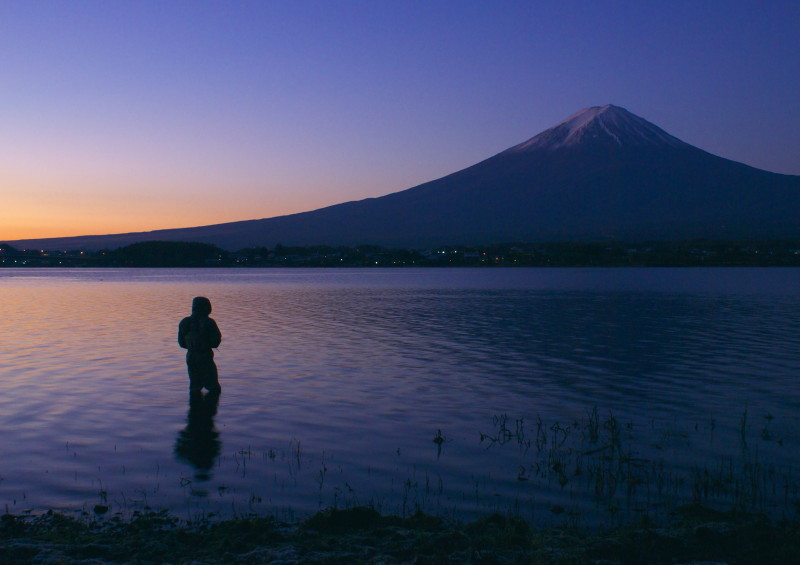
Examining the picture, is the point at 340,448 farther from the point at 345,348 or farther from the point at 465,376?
the point at 345,348

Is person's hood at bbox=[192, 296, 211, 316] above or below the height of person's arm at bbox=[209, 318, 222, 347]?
above

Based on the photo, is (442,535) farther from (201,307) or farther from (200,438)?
(201,307)

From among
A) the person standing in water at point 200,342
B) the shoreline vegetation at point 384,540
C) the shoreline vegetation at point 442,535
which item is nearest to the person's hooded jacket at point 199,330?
the person standing in water at point 200,342

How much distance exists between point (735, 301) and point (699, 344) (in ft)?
72.3

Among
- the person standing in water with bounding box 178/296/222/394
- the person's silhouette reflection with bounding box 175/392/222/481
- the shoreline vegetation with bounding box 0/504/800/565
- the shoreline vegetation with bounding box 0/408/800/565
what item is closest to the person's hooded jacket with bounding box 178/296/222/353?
→ the person standing in water with bounding box 178/296/222/394

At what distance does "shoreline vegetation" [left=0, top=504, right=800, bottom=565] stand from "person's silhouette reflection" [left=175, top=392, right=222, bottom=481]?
1.96 m

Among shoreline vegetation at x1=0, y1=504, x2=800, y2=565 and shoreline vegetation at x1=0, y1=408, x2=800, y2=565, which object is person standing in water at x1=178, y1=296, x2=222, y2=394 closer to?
shoreline vegetation at x1=0, y1=408, x2=800, y2=565

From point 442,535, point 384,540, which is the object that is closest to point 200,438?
point 384,540

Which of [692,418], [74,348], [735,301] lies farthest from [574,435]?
[735,301]

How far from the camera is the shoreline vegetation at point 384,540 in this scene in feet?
18.2

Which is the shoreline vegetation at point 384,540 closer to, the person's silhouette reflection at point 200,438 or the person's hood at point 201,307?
the person's silhouette reflection at point 200,438

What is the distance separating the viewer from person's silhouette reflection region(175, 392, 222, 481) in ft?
28.7

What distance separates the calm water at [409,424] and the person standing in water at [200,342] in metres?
0.42

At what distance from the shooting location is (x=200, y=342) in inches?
487
